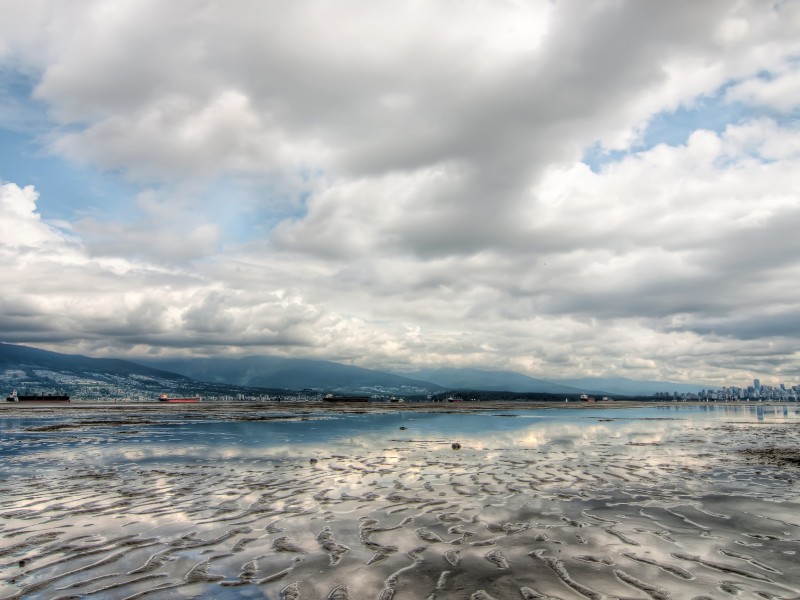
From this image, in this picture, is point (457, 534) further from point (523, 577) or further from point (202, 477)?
point (202, 477)

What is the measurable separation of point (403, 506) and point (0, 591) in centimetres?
1114

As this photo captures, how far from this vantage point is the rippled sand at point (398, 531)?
966 centimetres

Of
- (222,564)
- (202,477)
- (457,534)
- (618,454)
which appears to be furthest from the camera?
(618,454)

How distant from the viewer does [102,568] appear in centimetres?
1052

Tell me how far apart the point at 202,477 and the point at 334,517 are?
10267mm

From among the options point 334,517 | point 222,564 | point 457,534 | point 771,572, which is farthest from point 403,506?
point 771,572

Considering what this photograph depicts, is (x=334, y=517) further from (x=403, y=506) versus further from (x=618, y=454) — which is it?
(x=618, y=454)

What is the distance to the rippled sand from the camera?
9664 mm

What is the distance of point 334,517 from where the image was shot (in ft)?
50.4

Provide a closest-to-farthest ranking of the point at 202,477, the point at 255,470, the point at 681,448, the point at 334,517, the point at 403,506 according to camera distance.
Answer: the point at 334,517
the point at 403,506
the point at 202,477
the point at 255,470
the point at 681,448

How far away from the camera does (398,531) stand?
44.9 feet

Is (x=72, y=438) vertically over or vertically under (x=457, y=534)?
under

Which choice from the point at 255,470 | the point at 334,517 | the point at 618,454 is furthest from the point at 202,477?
the point at 618,454

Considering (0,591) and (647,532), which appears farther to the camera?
(647,532)
